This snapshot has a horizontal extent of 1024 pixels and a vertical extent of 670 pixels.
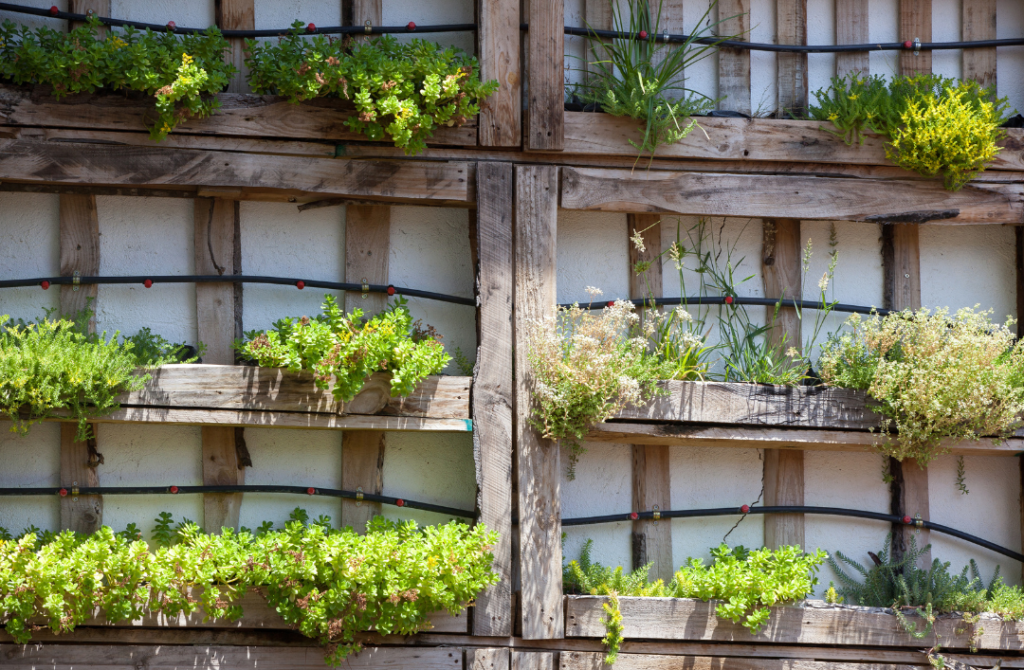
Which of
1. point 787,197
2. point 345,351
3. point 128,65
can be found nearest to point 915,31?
point 787,197

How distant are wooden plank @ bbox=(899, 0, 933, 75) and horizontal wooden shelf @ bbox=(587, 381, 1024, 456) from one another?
1371 mm

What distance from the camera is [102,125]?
→ 2.88 meters

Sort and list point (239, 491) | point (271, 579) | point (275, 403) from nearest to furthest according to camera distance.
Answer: point (271, 579) → point (275, 403) → point (239, 491)

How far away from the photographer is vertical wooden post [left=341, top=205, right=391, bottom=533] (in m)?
3.07

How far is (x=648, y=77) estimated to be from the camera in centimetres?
303

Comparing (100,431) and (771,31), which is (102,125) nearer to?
(100,431)

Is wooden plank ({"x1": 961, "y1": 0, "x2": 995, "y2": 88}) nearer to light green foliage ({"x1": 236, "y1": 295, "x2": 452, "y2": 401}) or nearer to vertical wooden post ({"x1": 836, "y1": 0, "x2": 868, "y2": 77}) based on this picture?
vertical wooden post ({"x1": 836, "y1": 0, "x2": 868, "y2": 77})

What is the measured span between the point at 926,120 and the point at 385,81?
191 centimetres

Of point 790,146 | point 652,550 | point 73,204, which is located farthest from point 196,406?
point 790,146

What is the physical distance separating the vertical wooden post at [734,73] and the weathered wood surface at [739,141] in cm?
21

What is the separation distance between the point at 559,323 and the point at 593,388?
17.6 inches

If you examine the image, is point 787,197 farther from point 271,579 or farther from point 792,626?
point 271,579

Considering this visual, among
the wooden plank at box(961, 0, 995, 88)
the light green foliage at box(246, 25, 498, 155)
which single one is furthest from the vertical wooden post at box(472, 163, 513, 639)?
the wooden plank at box(961, 0, 995, 88)

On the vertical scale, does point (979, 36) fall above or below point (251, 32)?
above
